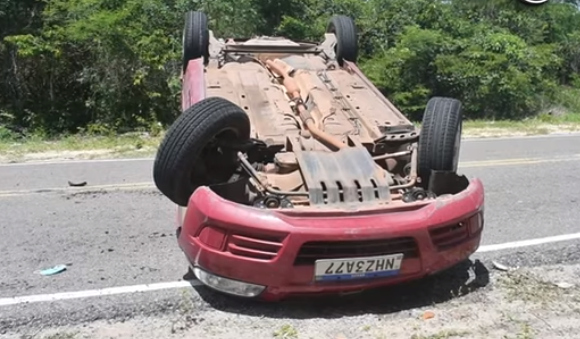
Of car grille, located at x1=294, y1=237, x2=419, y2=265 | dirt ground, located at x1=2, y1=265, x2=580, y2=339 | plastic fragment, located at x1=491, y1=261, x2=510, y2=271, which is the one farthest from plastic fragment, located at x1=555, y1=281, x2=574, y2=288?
car grille, located at x1=294, y1=237, x2=419, y2=265

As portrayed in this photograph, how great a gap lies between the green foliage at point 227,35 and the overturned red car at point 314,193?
745 cm

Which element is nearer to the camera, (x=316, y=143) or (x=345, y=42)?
(x=316, y=143)

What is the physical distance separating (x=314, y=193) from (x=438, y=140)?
43.6 inches

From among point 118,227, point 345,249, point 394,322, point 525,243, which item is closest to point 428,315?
point 394,322

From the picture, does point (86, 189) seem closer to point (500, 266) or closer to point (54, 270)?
point (54, 270)

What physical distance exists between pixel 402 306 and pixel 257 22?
1242 centimetres

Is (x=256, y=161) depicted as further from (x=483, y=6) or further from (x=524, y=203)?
(x=483, y=6)

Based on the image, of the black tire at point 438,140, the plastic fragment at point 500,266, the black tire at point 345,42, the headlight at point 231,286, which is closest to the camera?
the headlight at point 231,286

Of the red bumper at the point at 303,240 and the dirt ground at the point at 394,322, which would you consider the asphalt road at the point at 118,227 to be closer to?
the dirt ground at the point at 394,322

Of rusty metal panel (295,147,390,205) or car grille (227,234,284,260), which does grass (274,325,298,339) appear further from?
rusty metal panel (295,147,390,205)

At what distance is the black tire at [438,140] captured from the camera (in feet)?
14.6

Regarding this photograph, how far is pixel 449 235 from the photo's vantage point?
3.90 metres

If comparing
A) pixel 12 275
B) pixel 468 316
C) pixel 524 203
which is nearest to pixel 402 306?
pixel 468 316

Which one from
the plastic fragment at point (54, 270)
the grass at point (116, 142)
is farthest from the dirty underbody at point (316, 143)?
the grass at point (116, 142)
